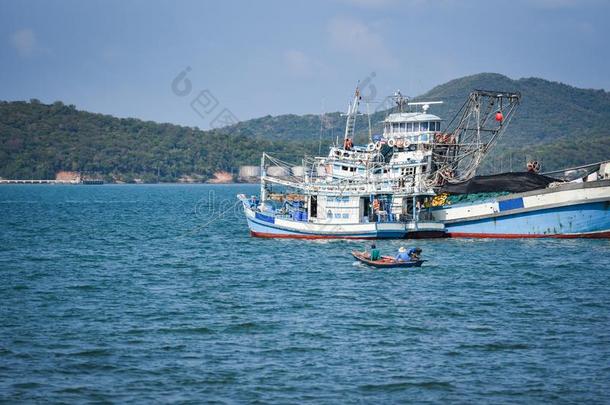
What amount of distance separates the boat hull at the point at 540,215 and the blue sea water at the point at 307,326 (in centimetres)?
177

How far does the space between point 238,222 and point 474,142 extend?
107ft

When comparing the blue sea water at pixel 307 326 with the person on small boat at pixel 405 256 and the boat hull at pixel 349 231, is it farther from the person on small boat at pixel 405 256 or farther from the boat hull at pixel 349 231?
the boat hull at pixel 349 231

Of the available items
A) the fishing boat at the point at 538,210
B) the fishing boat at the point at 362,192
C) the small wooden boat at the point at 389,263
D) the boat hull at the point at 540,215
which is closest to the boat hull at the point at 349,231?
the fishing boat at the point at 362,192

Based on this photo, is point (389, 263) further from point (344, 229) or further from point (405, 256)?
point (344, 229)

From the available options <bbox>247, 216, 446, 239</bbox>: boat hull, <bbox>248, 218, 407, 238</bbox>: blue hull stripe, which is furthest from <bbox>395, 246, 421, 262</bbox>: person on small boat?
<bbox>248, 218, 407, 238</bbox>: blue hull stripe

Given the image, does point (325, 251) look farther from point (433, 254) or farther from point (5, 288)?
point (5, 288)

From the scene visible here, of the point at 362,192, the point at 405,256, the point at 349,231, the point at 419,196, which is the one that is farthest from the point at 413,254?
the point at 419,196

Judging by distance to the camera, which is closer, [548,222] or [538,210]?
[538,210]

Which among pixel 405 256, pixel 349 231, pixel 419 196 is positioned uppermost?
pixel 419 196

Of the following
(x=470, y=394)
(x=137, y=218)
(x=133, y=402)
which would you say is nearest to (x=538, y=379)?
(x=470, y=394)

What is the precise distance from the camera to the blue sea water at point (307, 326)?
84.7ft

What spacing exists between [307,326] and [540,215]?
31.3 meters

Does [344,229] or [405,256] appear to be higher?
[344,229]

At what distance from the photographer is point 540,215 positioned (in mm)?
59844
